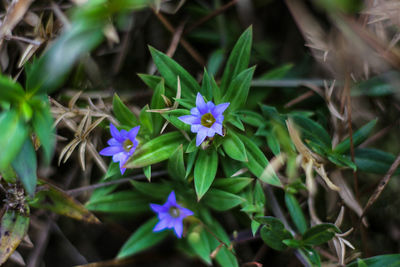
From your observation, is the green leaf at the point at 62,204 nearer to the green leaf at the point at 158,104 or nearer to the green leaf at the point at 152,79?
the green leaf at the point at 158,104

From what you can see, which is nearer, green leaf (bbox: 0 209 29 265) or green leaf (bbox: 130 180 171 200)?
green leaf (bbox: 0 209 29 265)

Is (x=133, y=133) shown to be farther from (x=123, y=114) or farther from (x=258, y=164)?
(x=258, y=164)

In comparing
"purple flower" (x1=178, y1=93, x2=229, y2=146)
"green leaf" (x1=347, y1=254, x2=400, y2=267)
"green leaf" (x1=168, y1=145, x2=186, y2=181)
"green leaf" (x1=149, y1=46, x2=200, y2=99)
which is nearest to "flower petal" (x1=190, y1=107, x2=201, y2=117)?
"purple flower" (x1=178, y1=93, x2=229, y2=146)

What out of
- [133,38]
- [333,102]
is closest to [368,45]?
[333,102]

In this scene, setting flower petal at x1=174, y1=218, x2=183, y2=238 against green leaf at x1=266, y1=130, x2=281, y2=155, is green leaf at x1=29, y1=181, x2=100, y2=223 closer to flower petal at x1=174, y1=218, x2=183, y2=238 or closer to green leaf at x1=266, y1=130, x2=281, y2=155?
flower petal at x1=174, y1=218, x2=183, y2=238

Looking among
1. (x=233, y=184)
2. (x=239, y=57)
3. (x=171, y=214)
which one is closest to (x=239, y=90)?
(x=239, y=57)

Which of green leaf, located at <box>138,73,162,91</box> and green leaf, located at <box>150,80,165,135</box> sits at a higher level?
green leaf, located at <box>138,73,162,91</box>

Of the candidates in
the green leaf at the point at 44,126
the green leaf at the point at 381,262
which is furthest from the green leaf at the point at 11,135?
the green leaf at the point at 381,262
